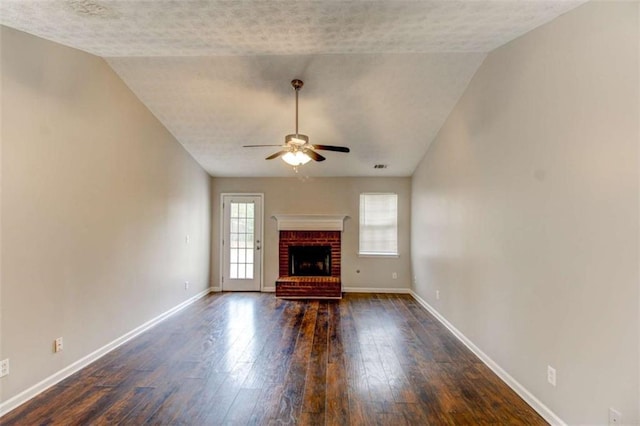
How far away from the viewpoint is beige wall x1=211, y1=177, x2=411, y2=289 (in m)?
6.37

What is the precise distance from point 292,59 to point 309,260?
4171 millimetres

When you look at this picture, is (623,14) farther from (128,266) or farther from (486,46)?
(128,266)

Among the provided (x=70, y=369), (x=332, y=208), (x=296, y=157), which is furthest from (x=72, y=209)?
(x=332, y=208)

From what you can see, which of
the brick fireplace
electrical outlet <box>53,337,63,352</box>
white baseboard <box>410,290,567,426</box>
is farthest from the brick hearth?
electrical outlet <box>53,337,63,352</box>

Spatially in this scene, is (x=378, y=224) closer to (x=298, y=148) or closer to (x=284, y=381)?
(x=298, y=148)

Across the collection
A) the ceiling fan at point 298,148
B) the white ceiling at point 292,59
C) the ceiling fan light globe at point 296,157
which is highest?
the white ceiling at point 292,59

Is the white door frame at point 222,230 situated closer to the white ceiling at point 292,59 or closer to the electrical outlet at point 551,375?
the white ceiling at point 292,59

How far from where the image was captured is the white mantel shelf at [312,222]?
633cm

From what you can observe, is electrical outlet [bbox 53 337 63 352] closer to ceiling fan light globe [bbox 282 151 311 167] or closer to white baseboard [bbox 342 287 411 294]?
ceiling fan light globe [bbox 282 151 311 167]

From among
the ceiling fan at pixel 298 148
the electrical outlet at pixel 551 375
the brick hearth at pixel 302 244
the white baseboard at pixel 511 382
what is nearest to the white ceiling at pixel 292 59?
the ceiling fan at pixel 298 148

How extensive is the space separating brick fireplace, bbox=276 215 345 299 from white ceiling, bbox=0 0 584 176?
1271 mm

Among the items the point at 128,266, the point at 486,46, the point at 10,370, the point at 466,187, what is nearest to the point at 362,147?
the point at 466,187

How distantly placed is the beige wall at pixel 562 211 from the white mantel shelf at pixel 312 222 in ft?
10.3

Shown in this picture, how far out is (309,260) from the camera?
6.46 m
